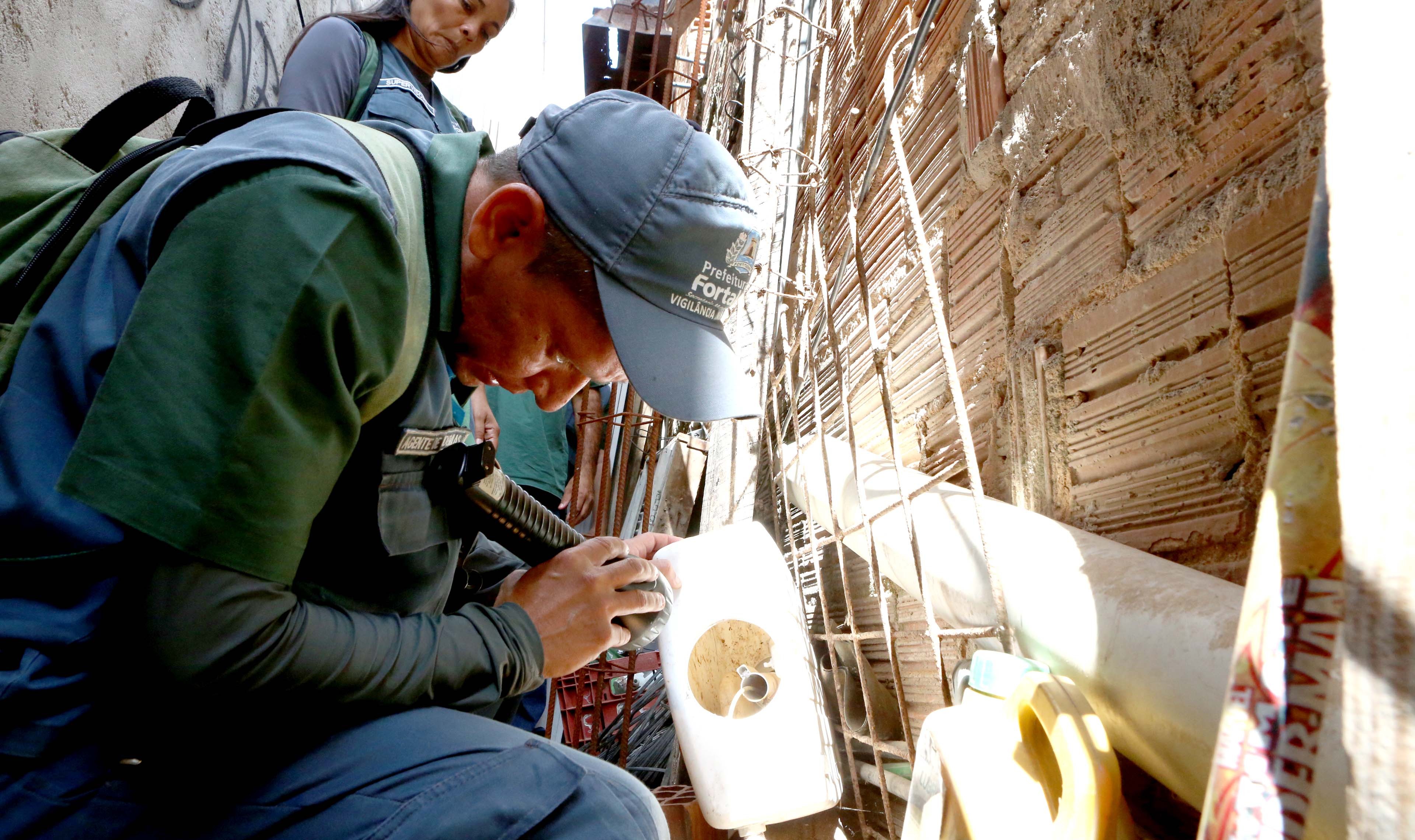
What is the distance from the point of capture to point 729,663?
1.34 meters

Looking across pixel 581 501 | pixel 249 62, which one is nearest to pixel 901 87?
pixel 581 501

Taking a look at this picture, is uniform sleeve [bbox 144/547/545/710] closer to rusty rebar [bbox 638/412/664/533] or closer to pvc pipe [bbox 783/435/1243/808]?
pvc pipe [bbox 783/435/1243/808]

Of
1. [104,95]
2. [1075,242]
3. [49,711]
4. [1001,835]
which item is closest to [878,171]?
[1075,242]

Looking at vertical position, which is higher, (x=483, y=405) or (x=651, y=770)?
(x=483, y=405)

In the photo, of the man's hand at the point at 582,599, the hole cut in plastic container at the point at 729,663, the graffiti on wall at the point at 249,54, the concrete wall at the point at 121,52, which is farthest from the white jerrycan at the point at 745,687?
the graffiti on wall at the point at 249,54

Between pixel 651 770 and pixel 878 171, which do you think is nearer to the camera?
pixel 878 171

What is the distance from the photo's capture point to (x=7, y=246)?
758mm

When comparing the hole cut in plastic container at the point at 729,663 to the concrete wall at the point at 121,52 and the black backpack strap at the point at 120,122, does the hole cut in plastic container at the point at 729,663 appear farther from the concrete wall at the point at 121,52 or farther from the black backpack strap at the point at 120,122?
the concrete wall at the point at 121,52

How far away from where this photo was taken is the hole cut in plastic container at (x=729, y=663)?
4.31ft

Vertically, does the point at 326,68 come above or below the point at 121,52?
below

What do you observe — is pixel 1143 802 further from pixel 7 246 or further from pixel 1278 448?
pixel 7 246

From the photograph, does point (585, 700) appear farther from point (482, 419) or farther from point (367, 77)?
point (367, 77)

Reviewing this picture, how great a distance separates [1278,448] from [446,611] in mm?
1120

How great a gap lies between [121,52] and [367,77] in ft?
2.98
